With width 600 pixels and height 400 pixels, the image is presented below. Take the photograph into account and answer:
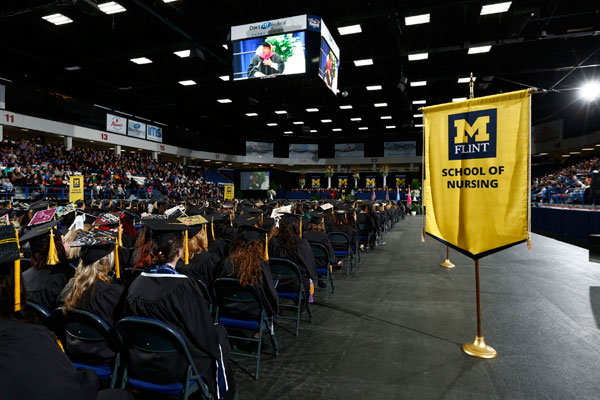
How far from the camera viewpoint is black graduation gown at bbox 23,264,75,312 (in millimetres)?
2396

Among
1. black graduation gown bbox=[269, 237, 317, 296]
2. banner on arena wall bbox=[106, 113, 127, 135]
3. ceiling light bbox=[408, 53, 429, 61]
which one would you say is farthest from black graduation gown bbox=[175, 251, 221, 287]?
banner on arena wall bbox=[106, 113, 127, 135]

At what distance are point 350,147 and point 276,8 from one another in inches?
1165

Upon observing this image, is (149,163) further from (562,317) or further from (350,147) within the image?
(562,317)

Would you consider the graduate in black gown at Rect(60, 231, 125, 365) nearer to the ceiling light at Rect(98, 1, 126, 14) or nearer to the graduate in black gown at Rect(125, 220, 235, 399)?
the graduate in black gown at Rect(125, 220, 235, 399)

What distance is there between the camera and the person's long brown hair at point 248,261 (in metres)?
2.85

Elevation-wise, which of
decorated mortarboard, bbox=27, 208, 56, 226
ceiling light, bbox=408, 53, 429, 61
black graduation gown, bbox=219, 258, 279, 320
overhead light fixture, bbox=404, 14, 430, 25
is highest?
ceiling light, bbox=408, 53, 429, 61

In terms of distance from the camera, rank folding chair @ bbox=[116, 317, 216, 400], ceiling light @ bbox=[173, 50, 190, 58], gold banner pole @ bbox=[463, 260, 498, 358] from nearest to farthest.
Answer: folding chair @ bbox=[116, 317, 216, 400]
gold banner pole @ bbox=[463, 260, 498, 358]
ceiling light @ bbox=[173, 50, 190, 58]

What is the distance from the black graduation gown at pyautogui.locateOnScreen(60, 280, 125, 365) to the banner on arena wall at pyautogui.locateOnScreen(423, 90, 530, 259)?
122 inches

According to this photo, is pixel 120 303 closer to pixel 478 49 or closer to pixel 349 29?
pixel 349 29

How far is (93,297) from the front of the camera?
2113mm

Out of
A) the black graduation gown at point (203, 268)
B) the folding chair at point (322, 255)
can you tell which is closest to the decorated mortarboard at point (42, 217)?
the black graduation gown at point (203, 268)

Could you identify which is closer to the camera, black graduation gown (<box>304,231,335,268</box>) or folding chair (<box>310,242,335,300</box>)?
folding chair (<box>310,242,335,300</box>)

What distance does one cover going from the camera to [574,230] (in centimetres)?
1060

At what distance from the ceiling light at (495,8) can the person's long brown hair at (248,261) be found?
12262 mm
